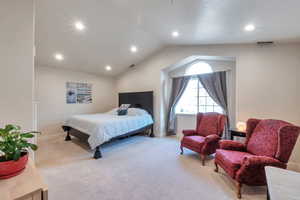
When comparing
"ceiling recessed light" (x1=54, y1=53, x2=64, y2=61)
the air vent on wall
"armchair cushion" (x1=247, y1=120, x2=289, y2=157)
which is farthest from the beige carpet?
the air vent on wall

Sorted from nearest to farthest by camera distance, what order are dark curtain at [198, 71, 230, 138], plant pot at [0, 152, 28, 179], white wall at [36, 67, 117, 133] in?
1. plant pot at [0, 152, 28, 179]
2. dark curtain at [198, 71, 230, 138]
3. white wall at [36, 67, 117, 133]

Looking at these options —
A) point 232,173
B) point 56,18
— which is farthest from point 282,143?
point 56,18

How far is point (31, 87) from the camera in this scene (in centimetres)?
A: 215

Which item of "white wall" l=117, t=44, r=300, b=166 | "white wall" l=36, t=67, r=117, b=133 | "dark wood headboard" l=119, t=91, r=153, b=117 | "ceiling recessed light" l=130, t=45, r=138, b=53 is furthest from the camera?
"dark wood headboard" l=119, t=91, r=153, b=117

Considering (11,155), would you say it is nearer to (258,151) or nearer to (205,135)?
(258,151)

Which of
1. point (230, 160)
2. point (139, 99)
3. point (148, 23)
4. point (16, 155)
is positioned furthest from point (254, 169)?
point (139, 99)

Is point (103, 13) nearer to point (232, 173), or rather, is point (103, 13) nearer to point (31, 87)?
point (31, 87)

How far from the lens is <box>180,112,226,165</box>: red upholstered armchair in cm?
303

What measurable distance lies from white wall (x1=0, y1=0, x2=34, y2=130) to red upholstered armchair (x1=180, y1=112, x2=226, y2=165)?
2890mm

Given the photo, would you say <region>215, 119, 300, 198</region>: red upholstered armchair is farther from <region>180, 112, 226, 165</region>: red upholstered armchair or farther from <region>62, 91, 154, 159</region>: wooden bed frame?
<region>62, 91, 154, 159</region>: wooden bed frame

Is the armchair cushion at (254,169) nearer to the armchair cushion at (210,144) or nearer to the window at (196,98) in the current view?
the armchair cushion at (210,144)

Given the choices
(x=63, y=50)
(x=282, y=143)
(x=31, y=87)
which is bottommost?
(x=282, y=143)

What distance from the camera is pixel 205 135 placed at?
3549 millimetres

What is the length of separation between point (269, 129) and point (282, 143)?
42 cm
